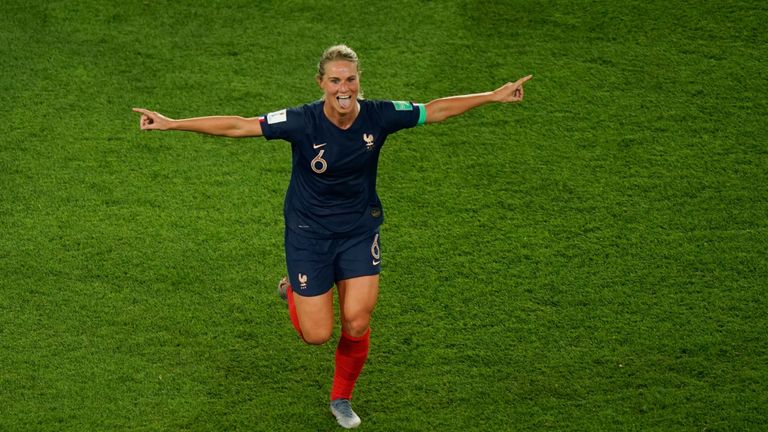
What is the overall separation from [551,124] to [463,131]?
2.08 ft

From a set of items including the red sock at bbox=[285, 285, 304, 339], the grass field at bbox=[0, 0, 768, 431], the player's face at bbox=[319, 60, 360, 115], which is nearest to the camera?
the player's face at bbox=[319, 60, 360, 115]

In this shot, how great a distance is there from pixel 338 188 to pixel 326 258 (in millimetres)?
380

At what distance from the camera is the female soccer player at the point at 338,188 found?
5.34m

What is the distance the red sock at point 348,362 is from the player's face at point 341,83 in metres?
1.17

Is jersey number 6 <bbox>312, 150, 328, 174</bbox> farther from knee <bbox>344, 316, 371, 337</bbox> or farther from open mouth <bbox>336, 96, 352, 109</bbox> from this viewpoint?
knee <bbox>344, 316, 371, 337</bbox>

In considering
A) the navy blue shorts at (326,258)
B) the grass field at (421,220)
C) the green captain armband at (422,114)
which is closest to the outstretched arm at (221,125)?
the navy blue shorts at (326,258)

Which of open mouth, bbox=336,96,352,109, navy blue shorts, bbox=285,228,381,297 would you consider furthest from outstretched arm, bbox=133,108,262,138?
navy blue shorts, bbox=285,228,381,297

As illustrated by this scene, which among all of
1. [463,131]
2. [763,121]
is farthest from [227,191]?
[763,121]

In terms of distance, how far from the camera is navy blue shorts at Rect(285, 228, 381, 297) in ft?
18.1

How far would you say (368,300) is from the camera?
5.50 metres

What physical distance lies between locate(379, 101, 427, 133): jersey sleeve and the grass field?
4.39ft

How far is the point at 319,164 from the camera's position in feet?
17.5

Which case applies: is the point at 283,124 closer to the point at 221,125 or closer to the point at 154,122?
the point at 221,125

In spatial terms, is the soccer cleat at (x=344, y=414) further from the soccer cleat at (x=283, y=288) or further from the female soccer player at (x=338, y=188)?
the soccer cleat at (x=283, y=288)
